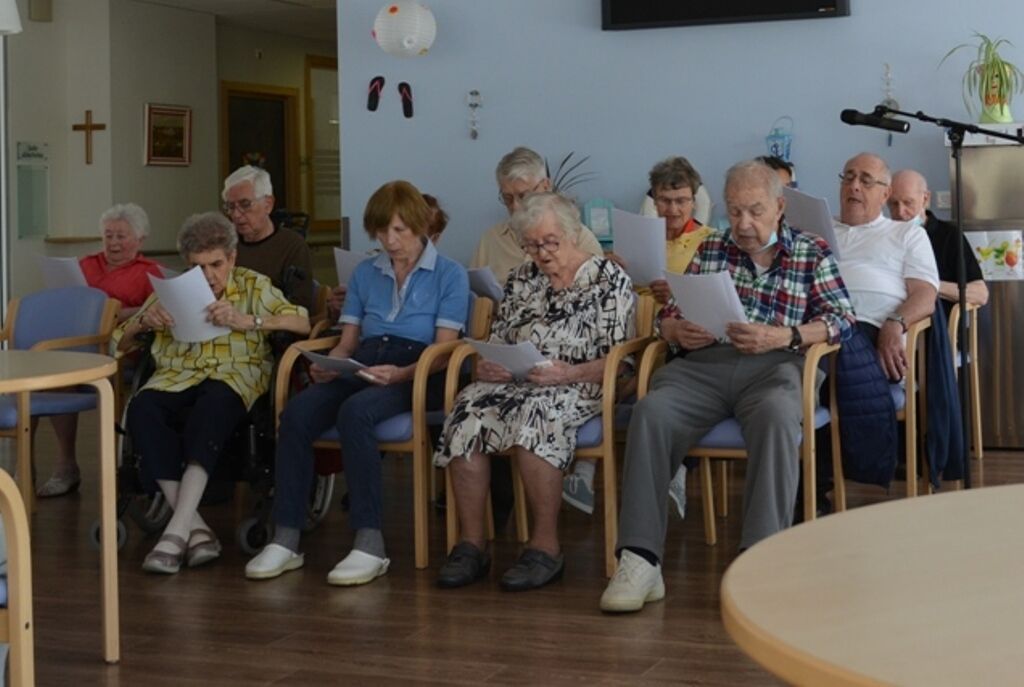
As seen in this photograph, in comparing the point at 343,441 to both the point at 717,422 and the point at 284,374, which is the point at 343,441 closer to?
the point at 284,374

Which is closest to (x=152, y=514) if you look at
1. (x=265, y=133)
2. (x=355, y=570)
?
(x=355, y=570)

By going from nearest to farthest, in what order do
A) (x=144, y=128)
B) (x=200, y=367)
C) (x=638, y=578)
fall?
(x=638, y=578) → (x=200, y=367) → (x=144, y=128)

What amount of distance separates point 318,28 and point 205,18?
1.20m

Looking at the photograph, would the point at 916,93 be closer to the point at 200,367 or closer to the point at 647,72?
the point at 647,72

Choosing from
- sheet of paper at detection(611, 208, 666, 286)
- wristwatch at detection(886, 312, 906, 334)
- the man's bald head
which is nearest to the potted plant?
the man's bald head

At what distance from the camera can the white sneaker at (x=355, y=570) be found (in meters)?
4.38

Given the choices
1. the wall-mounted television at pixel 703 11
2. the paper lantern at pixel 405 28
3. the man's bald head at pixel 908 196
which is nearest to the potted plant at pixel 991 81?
the wall-mounted television at pixel 703 11

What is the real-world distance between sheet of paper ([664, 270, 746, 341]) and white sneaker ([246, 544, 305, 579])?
4.41ft

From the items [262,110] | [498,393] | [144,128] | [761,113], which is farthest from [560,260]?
[262,110]

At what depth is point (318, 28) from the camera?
12297mm

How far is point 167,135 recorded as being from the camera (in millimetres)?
10969

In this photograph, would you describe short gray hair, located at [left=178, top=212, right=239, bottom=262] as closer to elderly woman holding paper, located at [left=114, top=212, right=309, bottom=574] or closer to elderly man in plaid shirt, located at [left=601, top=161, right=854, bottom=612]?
elderly woman holding paper, located at [left=114, top=212, right=309, bottom=574]

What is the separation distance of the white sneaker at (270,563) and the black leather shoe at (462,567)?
45cm

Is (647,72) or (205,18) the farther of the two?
(205,18)
